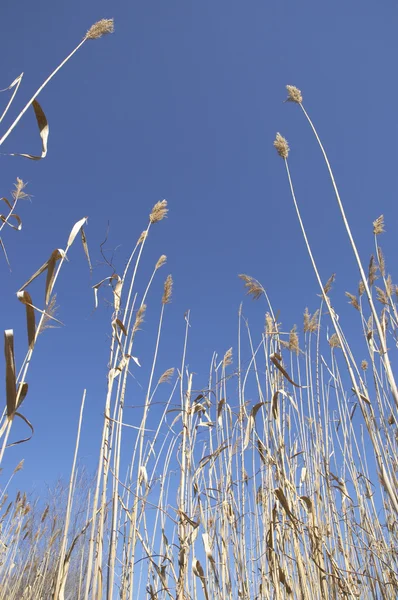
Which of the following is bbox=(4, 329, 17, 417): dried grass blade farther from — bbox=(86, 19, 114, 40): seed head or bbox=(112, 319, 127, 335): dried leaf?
bbox=(86, 19, 114, 40): seed head

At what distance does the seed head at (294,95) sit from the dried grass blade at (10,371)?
5.70ft

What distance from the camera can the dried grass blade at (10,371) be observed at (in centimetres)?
87

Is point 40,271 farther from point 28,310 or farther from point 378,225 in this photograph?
point 378,225

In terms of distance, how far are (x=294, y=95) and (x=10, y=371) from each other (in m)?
1.83

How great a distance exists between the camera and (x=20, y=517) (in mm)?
4164

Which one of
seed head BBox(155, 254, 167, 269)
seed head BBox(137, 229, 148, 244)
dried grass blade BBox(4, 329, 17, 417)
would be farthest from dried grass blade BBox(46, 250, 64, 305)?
seed head BBox(155, 254, 167, 269)

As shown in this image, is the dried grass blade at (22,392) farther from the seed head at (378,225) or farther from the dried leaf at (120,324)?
the seed head at (378,225)

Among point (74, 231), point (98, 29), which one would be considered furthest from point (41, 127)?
point (98, 29)

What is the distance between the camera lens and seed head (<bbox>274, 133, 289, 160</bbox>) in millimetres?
2062

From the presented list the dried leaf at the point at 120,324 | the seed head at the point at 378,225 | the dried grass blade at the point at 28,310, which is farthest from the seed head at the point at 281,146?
the dried grass blade at the point at 28,310

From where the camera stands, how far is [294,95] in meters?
1.99

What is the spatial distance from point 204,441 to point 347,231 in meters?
1.48

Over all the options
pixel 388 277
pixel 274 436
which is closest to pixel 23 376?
pixel 274 436

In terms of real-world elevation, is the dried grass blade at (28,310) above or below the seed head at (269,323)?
below
